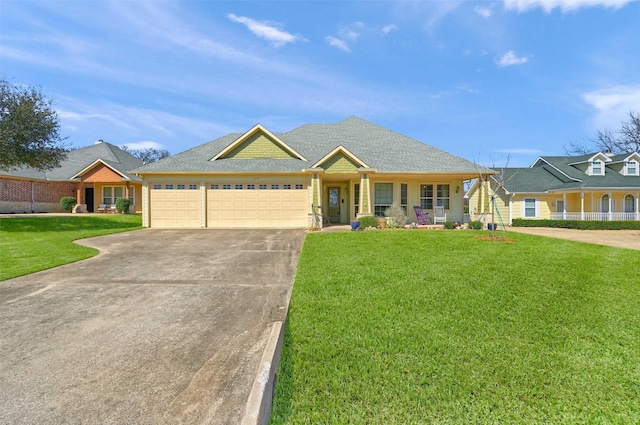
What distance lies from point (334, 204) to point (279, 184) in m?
4.53

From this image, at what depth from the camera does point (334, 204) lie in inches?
786

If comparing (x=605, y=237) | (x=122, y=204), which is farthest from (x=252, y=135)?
(x=605, y=237)

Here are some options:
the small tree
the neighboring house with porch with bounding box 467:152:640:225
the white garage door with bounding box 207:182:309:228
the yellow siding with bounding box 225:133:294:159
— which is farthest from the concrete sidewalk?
the yellow siding with bounding box 225:133:294:159

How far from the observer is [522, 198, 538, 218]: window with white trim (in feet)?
74.7

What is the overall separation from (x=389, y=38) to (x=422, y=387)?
14488 millimetres

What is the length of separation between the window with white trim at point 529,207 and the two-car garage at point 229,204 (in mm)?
17206

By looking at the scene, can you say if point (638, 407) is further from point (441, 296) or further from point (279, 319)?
point (279, 319)

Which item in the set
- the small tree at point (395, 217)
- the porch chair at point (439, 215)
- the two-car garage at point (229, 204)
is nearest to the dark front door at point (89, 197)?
the two-car garage at point (229, 204)

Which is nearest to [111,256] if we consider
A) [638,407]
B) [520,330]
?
[520,330]

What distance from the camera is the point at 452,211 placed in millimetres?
17891

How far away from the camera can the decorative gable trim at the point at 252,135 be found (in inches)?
706

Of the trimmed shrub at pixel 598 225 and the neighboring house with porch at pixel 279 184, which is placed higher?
the neighboring house with porch at pixel 279 184

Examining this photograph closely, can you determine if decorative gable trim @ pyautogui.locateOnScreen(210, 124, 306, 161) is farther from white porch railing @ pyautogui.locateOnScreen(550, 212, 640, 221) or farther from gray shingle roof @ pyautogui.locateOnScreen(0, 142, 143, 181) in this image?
white porch railing @ pyautogui.locateOnScreen(550, 212, 640, 221)

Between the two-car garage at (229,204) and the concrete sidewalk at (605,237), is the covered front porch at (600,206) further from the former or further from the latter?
the two-car garage at (229,204)
